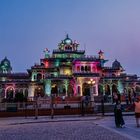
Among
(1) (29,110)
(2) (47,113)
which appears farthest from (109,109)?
(1) (29,110)

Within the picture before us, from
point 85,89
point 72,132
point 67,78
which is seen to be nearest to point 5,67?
point 67,78

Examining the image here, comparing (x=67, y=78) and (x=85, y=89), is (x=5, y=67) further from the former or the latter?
(x=85, y=89)

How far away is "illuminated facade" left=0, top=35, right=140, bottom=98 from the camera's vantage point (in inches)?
2405

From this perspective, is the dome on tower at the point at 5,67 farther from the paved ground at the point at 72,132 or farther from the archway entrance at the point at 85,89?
the paved ground at the point at 72,132

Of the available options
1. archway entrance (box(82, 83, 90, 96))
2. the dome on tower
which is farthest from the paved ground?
the dome on tower

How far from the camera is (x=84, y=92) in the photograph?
204ft

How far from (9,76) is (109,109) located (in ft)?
160

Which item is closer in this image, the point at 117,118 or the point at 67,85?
the point at 117,118

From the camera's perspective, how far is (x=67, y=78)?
6241 cm

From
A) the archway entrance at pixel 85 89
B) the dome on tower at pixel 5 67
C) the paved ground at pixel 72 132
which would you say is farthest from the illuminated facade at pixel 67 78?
the paved ground at pixel 72 132

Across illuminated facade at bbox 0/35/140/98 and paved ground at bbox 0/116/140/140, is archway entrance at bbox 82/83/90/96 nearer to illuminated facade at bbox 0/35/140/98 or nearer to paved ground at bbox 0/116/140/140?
illuminated facade at bbox 0/35/140/98

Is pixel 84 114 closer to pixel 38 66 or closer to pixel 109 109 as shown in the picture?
→ pixel 109 109

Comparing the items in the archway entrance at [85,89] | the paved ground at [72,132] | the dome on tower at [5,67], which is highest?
the dome on tower at [5,67]

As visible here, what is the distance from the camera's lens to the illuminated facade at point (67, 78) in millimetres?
61094
